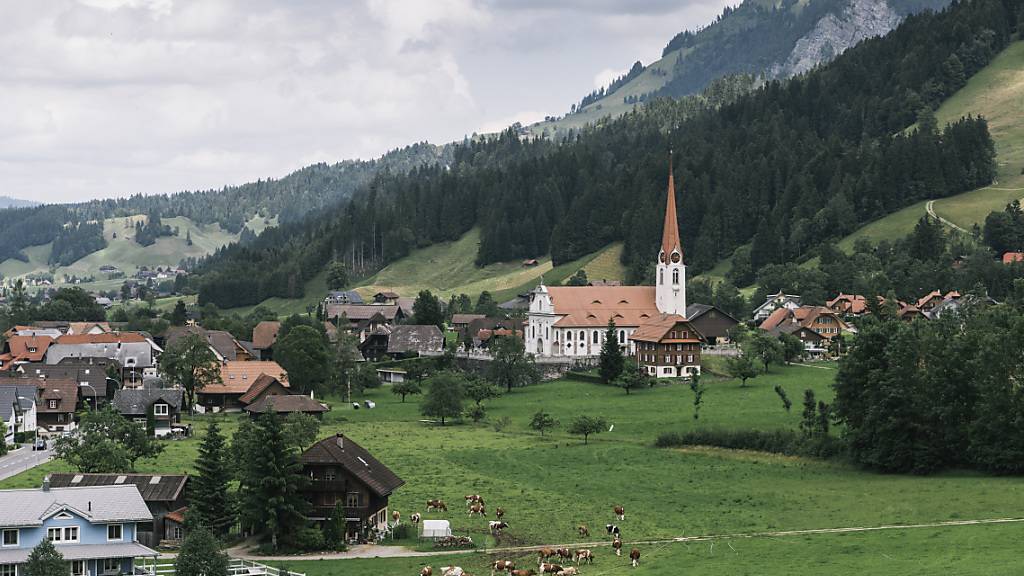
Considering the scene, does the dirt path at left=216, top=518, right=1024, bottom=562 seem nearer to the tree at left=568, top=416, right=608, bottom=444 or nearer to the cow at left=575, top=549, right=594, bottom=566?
the cow at left=575, top=549, right=594, bottom=566

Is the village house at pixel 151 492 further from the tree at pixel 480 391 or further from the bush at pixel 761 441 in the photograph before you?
the tree at pixel 480 391

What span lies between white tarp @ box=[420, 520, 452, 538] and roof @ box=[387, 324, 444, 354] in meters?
75.2

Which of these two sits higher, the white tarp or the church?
the church

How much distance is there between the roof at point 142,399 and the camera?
8869 cm

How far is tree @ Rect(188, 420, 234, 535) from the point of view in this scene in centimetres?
5553

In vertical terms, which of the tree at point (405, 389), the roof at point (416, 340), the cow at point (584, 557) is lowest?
the cow at point (584, 557)

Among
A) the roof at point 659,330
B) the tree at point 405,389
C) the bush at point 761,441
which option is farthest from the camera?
the roof at point 659,330

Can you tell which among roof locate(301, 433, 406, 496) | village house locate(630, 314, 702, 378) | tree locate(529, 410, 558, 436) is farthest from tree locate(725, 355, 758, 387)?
roof locate(301, 433, 406, 496)

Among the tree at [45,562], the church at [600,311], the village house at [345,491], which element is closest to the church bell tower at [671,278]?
the church at [600,311]

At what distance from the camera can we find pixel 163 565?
4888 cm

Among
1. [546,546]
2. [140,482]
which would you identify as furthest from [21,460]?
[546,546]

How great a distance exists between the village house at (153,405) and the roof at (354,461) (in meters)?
29.1

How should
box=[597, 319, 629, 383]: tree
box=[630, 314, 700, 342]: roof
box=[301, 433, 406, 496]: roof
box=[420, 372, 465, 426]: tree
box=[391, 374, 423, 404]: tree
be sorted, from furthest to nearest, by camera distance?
box=[630, 314, 700, 342]: roof, box=[597, 319, 629, 383]: tree, box=[391, 374, 423, 404]: tree, box=[420, 372, 465, 426]: tree, box=[301, 433, 406, 496]: roof

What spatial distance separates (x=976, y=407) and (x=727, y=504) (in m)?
14.5
